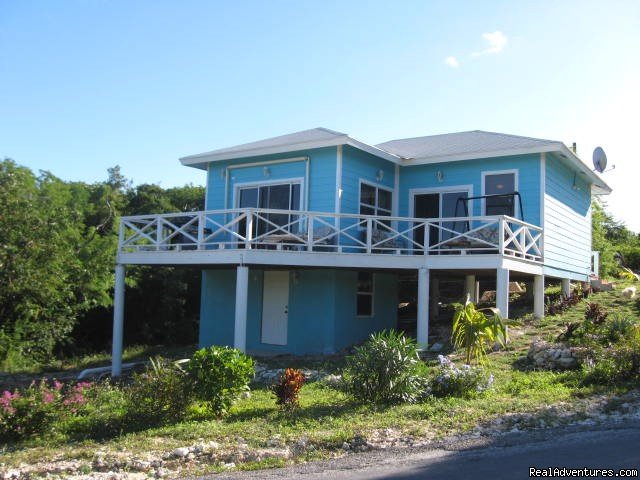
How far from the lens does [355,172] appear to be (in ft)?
52.5

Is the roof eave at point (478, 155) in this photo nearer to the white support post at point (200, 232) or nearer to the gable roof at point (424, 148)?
the gable roof at point (424, 148)

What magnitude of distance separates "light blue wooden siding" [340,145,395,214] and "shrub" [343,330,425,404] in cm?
683

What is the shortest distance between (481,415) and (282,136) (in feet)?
39.6

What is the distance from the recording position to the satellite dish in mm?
19234

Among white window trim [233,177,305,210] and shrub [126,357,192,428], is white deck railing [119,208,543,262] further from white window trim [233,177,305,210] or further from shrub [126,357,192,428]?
shrub [126,357,192,428]

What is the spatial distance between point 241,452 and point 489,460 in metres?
2.63

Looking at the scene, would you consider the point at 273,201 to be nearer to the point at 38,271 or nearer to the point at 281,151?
the point at 281,151

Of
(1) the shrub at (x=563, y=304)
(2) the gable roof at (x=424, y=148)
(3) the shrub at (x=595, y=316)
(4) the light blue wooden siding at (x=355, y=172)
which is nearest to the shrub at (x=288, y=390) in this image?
(3) the shrub at (x=595, y=316)

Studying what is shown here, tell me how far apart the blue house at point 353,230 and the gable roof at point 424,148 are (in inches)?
1.5

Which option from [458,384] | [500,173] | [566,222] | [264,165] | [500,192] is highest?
[264,165]

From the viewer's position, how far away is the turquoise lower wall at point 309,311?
49.8 feet

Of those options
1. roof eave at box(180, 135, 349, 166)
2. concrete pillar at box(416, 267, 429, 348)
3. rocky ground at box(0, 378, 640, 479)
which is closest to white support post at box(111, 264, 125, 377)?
roof eave at box(180, 135, 349, 166)

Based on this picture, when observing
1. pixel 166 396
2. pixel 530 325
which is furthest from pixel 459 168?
pixel 166 396

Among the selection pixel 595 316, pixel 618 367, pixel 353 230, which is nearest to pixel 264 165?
pixel 353 230
